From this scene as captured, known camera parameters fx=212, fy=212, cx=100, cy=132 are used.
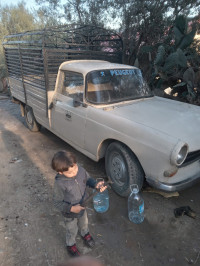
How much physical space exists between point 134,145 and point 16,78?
15.2 ft

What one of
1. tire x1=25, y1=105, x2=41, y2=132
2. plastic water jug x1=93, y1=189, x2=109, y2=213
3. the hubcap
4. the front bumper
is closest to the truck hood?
the front bumper

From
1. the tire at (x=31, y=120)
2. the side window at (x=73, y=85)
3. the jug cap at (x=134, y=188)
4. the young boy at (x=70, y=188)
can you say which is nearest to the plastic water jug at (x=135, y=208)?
the jug cap at (x=134, y=188)

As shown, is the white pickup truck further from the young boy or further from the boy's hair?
the boy's hair

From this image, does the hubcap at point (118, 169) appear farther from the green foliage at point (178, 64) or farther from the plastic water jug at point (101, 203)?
the green foliage at point (178, 64)

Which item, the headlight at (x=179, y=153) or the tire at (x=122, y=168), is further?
the tire at (x=122, y=168)

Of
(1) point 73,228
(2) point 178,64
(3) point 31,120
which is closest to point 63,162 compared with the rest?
(1) point 73,228

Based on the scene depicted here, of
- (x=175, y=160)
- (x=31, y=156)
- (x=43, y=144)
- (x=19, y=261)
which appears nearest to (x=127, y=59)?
(x=43, y=144)

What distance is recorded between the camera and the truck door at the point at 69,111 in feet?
11.6

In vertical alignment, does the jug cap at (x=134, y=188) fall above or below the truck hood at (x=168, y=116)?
below

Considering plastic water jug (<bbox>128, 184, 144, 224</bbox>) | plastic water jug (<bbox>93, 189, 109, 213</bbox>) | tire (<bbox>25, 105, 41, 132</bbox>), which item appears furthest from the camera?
tire (<bbox>25, 105, 41, 132</bbox>)

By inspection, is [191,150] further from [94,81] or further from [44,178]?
[44,178]

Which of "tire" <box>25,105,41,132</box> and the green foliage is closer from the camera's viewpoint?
"tire" <box>25,105,41,132</box>

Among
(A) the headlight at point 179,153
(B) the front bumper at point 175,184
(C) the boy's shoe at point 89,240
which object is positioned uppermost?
(A) the headlight at point 179,153

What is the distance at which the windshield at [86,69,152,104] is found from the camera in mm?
3447
